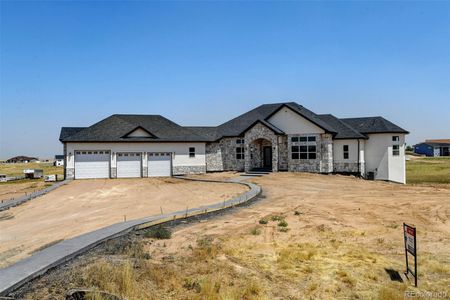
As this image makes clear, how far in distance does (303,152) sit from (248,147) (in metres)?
5.17

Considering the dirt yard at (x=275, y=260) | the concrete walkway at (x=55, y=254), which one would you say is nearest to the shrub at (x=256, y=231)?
the dirt yard at (x=275, y=260)

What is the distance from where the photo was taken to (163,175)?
32.9m

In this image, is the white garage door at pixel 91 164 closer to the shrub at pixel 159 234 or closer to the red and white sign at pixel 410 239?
the shrub at pixel 159 234

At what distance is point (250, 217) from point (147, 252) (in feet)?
17.5

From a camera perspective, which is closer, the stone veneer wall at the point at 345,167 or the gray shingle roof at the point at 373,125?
the stone veneer wall at the point at 345,167

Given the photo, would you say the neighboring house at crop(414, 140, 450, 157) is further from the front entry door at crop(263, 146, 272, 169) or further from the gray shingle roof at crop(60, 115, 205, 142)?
the gray shingle roof at crop(60, 115, 205, 142)

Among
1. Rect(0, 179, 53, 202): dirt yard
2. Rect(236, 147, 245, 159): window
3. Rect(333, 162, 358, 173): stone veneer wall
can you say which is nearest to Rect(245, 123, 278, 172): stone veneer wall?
Rect(236, 147, 245, 159): window

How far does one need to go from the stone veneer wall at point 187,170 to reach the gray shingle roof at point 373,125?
15.5 m

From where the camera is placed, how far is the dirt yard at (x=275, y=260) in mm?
6391

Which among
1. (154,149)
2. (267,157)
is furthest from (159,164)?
(267,157)

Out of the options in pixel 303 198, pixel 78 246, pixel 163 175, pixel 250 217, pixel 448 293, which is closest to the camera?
pixel 448 293

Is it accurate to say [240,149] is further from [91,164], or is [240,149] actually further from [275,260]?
[275,260]

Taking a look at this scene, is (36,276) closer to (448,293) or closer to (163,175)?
(448,293)

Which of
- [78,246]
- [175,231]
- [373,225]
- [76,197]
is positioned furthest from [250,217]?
[76,197]
